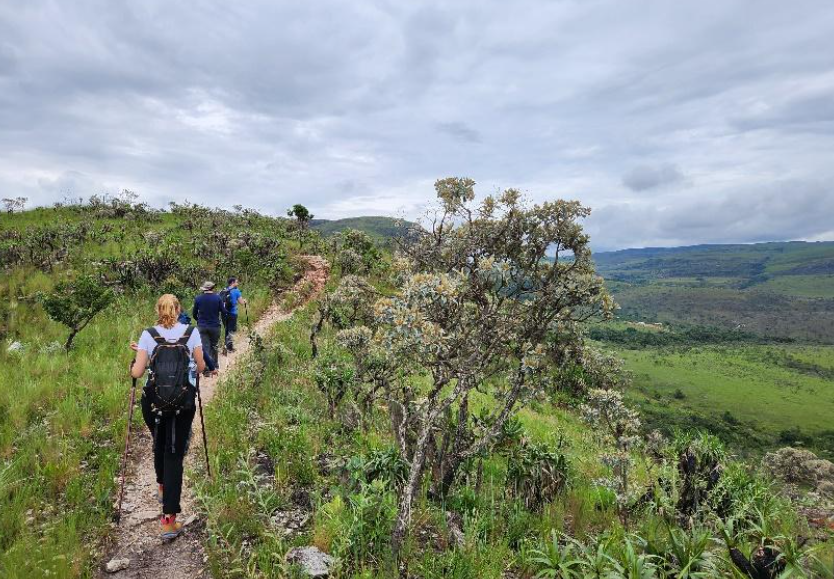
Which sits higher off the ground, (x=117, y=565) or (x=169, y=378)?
(x=169, y=378)

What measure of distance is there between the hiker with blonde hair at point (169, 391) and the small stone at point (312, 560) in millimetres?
1843

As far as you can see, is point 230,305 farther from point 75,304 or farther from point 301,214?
point 301,214

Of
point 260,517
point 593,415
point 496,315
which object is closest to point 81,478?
point 260,517

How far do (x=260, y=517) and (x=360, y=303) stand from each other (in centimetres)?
833

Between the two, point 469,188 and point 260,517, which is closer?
point 260,517

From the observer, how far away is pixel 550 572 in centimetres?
479

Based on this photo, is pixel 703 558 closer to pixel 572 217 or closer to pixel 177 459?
pixel 572 217

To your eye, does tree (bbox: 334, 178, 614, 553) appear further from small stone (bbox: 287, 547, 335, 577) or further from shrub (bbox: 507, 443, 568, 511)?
small stone (bbox: 287, 547, 335, 577)

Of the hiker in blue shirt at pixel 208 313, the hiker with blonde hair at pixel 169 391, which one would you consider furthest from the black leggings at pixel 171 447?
the hiker in blue shirt at pixel 208 313

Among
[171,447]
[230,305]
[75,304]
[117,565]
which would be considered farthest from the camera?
[230,305]

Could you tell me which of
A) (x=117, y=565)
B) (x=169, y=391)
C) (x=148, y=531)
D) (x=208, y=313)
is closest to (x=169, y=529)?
(x=148, y=531)

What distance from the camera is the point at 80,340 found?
47.7 ft

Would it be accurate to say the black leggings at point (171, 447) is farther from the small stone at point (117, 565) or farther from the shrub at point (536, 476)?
the shrub at point (536, 476)

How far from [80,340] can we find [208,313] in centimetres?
535
